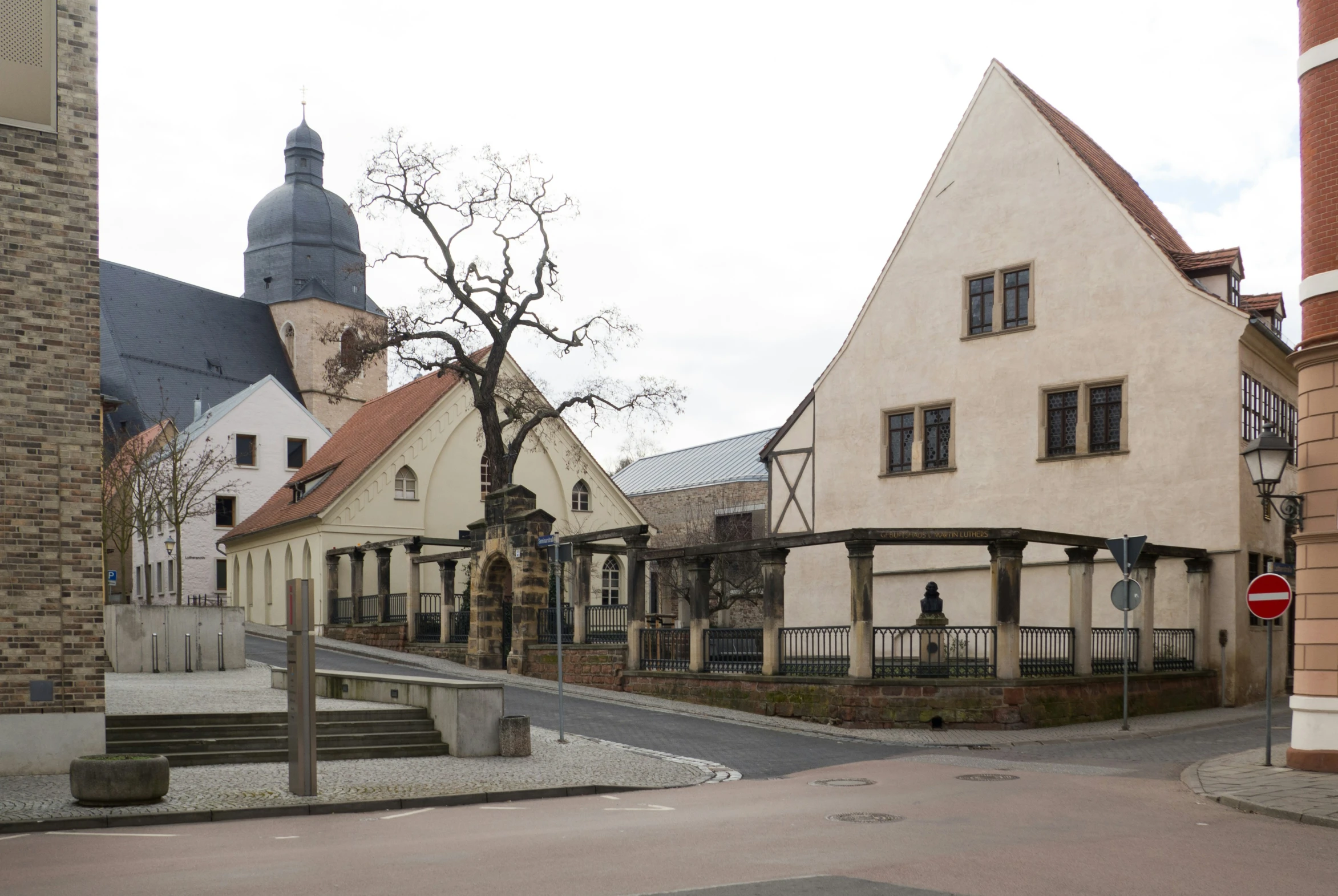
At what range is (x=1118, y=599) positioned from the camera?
18.8m

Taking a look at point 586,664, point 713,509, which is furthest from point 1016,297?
point 713,509

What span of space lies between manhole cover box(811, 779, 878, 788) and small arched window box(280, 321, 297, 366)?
67614mm

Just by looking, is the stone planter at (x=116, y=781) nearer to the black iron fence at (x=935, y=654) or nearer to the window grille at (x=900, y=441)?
the black iron fence at (x=935, y=654)

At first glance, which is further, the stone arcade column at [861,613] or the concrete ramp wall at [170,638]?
the concrete ramp wall at [170,638]

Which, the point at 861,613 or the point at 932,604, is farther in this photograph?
the point at 932,604

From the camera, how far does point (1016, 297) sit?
28.8m

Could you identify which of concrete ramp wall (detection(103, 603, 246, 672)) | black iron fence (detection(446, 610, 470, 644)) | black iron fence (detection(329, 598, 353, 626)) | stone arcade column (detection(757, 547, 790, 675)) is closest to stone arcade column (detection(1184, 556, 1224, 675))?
stone arcade column (detection(757, 547, 790, 675))

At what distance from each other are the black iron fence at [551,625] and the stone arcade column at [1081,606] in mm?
11098

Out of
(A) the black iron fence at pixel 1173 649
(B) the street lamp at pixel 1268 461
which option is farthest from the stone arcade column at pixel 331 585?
(B) the street lamp at pixel 1268 461

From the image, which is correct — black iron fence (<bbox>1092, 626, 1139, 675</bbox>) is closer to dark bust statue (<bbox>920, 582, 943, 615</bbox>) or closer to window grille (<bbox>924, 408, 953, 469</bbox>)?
dark bust statue (<bbox>920, 582, 943, 615</bbox>)

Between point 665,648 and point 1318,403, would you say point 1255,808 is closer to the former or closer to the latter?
point 1318,403

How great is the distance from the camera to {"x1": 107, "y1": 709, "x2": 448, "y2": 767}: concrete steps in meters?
15.1

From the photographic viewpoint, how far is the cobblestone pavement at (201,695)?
1764 centimetres

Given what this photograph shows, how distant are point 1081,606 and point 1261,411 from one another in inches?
287
